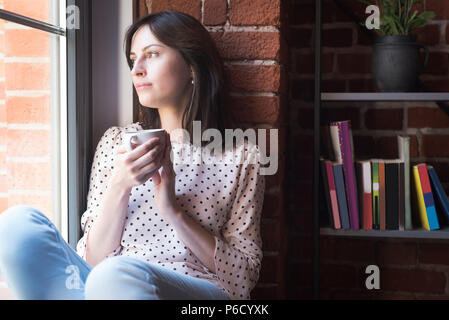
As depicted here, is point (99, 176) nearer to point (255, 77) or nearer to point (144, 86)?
point (144, 86)

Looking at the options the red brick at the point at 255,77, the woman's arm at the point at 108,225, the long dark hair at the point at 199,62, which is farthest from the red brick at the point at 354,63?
the woman's arm at the point at 108,225

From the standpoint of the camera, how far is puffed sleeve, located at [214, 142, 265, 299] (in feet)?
4.10

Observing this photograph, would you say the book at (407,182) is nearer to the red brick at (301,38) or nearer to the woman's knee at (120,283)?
the red brick at (301,38)

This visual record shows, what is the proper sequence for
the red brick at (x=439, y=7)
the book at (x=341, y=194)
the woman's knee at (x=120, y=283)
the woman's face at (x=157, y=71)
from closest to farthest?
the woman's knee at (x=120, y=283), the woman's face at (x=157, y=71), the book at (x=341, y=194), the red brick at (x=439, y=7)

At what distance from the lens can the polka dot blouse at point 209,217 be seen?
1.26 metres

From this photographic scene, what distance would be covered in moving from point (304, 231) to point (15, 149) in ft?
3.46

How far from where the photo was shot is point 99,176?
54.1 inches

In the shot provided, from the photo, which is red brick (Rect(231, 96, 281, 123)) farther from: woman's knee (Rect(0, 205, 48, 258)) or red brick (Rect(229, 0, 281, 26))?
woman's knee (Rect(0, 205, 48, 258))

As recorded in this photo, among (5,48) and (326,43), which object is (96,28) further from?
(326,43)

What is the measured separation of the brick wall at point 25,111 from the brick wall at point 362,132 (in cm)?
84

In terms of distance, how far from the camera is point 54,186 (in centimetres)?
140

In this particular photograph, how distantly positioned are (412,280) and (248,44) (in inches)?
40.3

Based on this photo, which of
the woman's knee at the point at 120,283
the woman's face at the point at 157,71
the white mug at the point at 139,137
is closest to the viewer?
the woman's knee at the point at 120,283
